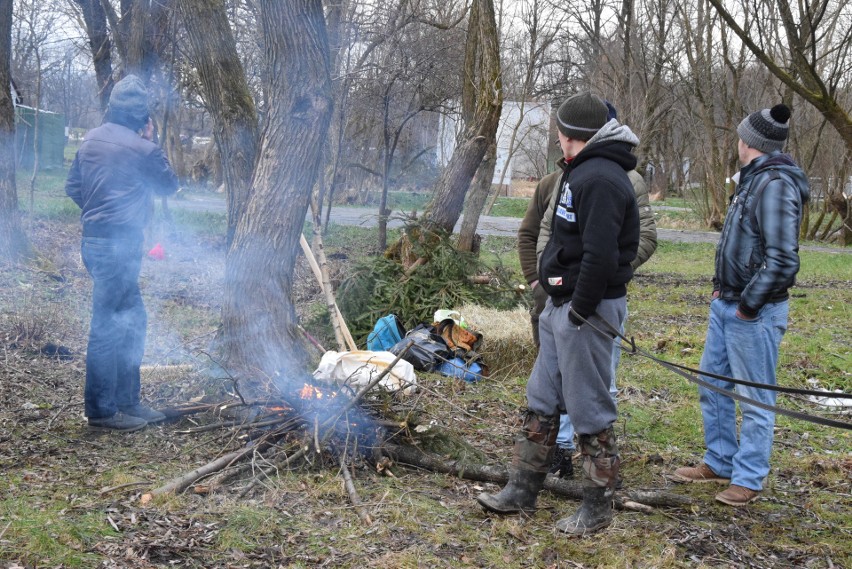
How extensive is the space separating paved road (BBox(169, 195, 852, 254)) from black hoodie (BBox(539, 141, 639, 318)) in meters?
14.2

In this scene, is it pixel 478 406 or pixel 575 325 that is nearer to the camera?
pixel 575 325

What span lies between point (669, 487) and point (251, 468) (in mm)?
2218

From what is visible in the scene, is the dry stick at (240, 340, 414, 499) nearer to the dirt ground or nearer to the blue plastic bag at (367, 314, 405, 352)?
the dirt ground

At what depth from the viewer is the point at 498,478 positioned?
13.9 ft

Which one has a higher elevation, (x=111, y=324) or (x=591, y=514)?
(x=111, y=324)


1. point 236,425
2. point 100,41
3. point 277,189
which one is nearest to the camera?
point 236,425

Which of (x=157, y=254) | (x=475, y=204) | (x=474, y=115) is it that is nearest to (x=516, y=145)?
(x=475, y=204)

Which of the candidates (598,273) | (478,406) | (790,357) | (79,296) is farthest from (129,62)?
(598,273)

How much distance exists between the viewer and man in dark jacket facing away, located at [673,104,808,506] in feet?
12.7

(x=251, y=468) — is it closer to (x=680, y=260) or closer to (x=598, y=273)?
(x=598, y=273)

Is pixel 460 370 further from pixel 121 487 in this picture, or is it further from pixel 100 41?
pixel 100 41

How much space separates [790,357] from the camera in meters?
7.58

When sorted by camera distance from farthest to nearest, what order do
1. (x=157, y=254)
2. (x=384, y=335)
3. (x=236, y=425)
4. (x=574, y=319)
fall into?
(x=157, y=254), (x=384, y=335), (x=236, y=425), (x=574, y=319)

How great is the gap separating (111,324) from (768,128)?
3817 mm
